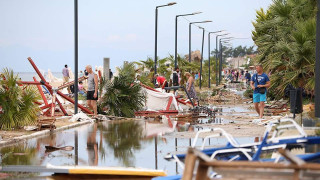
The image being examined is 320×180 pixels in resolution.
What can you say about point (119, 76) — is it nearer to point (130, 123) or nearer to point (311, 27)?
point (130, 123)

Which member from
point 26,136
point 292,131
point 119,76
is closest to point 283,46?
point 119,76

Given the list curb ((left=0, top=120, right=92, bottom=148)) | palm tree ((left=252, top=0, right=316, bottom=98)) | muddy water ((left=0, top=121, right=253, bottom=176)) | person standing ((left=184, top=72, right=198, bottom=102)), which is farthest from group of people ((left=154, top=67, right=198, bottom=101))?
curb ((left=0, top=120, right=92, bottom=148))

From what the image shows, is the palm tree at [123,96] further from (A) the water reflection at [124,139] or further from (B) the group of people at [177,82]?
(B) the group of people at [177,82]

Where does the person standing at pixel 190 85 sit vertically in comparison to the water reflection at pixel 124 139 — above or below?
above

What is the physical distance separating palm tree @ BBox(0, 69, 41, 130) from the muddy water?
3.42 feet

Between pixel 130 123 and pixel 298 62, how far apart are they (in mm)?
7796

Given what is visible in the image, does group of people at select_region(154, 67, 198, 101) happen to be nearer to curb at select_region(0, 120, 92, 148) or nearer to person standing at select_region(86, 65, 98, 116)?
person standing at select_region(86, 65, 98, 116)

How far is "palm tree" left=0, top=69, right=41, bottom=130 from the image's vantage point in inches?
759

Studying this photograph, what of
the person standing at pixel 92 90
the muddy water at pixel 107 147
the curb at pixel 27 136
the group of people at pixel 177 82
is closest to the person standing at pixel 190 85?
the group of people at pixel 177 82

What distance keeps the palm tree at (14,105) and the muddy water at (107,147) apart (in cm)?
104

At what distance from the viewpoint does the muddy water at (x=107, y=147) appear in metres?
13.0

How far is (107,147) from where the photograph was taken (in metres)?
15.7

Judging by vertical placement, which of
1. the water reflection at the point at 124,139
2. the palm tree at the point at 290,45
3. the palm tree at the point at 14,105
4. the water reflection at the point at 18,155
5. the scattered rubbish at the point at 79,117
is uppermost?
the palm tree at the point at 290,45

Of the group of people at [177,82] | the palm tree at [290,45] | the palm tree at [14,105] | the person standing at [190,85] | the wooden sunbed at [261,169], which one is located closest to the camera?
the wooden sunbed at [261,169]
